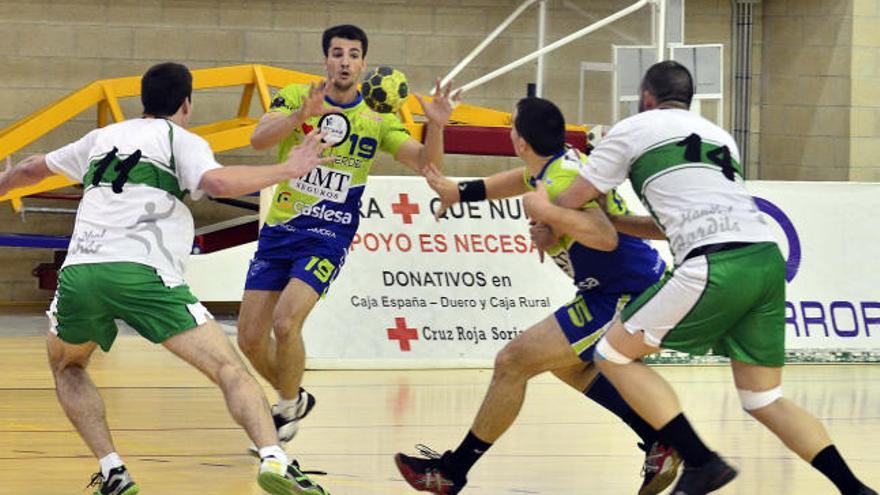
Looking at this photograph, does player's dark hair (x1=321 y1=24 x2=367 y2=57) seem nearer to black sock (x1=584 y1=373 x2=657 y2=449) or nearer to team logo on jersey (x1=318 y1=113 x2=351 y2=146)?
team logo on jersey (x1=318 y1=113 x2=351 y2=146)

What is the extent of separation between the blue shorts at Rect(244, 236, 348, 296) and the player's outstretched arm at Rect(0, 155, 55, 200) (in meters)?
1.54

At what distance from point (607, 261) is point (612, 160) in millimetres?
792

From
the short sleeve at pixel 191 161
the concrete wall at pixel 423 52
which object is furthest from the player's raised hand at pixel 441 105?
the concrete wall at pixel 423 52

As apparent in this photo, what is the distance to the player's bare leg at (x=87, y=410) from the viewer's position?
21.2ft

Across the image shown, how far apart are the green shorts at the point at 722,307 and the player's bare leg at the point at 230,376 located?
4.80 ft

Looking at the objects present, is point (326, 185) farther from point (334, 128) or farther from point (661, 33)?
point (661, 33)

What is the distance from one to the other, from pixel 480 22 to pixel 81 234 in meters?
10.8

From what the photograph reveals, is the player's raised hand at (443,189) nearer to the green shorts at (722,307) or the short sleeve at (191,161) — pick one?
the short sleeve at (191,161)

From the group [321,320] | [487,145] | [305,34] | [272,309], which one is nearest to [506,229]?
[321,320]

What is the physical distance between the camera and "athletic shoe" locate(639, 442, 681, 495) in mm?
6934

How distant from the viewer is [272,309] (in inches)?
317

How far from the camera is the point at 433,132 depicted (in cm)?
780

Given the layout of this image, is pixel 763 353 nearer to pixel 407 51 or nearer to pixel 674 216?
pixel 674 216

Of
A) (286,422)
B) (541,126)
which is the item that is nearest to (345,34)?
(541,126)
